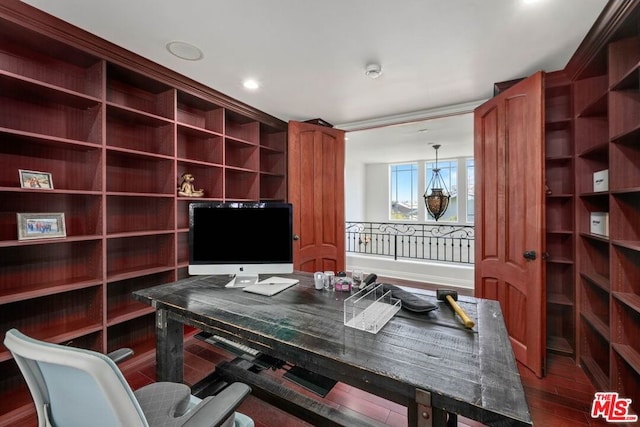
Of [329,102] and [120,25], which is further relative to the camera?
[329,102]

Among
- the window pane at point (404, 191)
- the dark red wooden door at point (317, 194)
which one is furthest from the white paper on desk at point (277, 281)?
the window pane at point (404, 191)

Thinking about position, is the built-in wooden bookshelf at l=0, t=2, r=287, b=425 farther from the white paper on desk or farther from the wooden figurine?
the white paper on desk

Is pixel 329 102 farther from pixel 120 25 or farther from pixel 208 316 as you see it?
pixel 208 316

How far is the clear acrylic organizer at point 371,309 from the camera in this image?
1199mm

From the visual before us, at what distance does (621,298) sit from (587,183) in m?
1.01

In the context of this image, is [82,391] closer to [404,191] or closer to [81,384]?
[81,384]

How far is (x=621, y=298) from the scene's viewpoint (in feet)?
5.45

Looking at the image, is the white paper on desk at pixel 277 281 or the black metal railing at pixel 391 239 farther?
the black metal railing at pixel 391 239

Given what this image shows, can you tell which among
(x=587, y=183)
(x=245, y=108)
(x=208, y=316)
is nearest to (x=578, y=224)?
(x=587, y=183)

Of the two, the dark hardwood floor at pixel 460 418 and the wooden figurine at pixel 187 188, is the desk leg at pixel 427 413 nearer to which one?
the dark hardwood floor at pixel 460 418

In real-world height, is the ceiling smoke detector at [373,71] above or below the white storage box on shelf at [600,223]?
above

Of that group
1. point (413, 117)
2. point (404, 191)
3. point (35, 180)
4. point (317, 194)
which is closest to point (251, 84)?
point (317, 194)

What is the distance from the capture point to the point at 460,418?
174 centimetres

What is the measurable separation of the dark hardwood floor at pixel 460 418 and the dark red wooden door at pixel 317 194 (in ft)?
4.85
